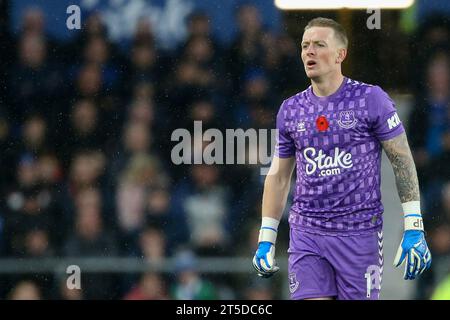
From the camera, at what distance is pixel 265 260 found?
19.5 feet

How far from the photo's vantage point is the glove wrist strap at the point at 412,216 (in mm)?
5727

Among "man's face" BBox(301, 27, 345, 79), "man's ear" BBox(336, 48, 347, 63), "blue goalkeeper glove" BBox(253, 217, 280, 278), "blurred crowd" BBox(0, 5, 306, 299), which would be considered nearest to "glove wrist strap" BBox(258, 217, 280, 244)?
"blue goalkeeper glove" BBox(253, 217, 280, 278)

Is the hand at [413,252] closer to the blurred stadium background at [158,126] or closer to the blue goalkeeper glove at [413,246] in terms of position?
the blue goalkeeper glove at [413,246]

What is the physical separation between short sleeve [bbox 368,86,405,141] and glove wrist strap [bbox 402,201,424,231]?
15.8 inches

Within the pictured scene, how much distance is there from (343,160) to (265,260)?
0.75 m

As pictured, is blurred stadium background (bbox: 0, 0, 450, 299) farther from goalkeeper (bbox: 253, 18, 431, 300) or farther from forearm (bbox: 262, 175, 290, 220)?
goalkeeper (bbox: 253, 18, 431, 300)

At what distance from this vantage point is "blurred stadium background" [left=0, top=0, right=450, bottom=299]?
7.37m

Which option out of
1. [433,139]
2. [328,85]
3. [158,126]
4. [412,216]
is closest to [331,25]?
[328,85]

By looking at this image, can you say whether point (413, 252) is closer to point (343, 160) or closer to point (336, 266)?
point (336, 266)

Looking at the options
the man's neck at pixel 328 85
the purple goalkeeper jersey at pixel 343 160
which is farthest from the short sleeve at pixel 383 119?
the man's neck at pixel 328 85

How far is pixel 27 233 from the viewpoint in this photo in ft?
24.7

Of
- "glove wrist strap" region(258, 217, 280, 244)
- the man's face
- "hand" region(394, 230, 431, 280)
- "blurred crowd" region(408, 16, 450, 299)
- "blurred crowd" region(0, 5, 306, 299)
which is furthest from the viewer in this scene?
"blurred crowd" region(0, 5, 306, 299)

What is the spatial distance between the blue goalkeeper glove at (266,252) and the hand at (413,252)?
0.73 metres
